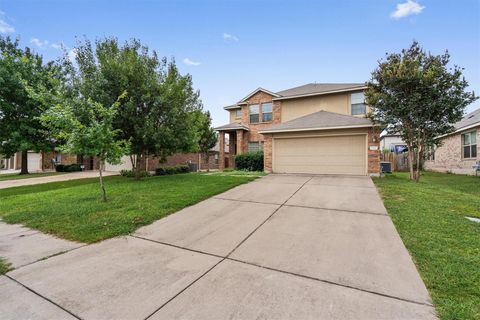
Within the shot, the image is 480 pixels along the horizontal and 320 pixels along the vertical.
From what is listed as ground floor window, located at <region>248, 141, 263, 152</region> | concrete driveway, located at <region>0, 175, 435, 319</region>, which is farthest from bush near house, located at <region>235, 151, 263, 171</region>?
concrete driveway, located at <region>0, 175, 435, 319</region>

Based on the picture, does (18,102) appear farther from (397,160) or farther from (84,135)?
(397,160)

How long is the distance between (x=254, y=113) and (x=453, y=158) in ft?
47.1

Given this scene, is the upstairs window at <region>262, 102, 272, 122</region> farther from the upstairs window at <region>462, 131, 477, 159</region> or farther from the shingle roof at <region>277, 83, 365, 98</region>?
the upstairs window at <region>462, 131, 477, 159</region>

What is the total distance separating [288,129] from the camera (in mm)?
11758

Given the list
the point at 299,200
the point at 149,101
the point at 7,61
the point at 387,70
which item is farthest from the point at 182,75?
the point at 7,61

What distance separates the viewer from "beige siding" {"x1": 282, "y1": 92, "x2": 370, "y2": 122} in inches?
579

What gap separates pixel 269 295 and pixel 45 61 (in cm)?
2417

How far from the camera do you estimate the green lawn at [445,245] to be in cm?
197

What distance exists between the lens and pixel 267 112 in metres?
16.8

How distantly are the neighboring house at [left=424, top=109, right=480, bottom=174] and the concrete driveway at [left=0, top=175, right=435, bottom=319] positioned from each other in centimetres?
1214

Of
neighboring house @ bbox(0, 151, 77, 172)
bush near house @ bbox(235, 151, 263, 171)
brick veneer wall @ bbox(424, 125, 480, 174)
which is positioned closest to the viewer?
brick veneer wall @ bbox(424, 125, 480, 174)

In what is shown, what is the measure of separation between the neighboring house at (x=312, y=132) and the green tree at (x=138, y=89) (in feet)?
16.5

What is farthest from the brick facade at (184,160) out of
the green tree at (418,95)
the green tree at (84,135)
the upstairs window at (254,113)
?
the green tree at (418,95)

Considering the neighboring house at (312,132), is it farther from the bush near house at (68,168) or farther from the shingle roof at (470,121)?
the bush near house at (68,168)
